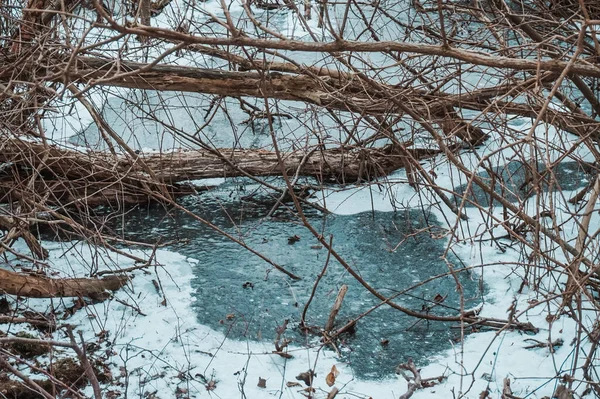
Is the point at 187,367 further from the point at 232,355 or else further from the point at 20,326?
the point at 20,326

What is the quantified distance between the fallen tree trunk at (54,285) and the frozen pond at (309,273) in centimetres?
71

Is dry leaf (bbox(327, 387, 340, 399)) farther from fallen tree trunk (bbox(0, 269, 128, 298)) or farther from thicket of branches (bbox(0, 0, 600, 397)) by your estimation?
fallen tree trunk (bbox(0, 269, 128, 298))

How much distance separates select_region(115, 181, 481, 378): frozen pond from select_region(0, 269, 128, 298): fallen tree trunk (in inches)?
27.8

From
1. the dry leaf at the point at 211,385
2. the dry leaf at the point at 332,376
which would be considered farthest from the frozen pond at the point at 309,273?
the dry leaf at the point at 211,385

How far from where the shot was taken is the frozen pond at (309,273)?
5543mm

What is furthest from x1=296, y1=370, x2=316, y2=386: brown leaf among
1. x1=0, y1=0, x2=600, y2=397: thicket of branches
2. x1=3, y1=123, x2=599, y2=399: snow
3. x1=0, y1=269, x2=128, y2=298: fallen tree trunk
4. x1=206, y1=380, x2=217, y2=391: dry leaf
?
x1=0, y1=269, x2=128, y2=298: fallen tree trunk

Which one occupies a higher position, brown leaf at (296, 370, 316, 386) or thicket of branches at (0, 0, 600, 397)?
thicket of branches at (0, 0, 600, 397)

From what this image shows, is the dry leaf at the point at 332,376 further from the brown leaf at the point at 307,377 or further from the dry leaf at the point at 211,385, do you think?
the dry leaf at the point at 211,385

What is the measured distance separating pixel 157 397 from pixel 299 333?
1.17m

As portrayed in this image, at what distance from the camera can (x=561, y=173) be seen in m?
8.00

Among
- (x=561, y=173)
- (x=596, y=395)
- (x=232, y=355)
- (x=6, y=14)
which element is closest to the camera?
(x=596, y=395)

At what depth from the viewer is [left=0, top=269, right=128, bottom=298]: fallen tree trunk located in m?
5.51

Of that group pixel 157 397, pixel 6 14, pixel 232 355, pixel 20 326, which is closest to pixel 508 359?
pixel 232 355

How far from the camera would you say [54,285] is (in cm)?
572
